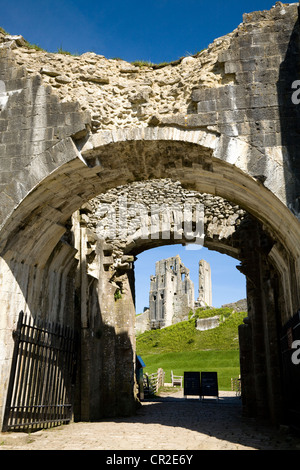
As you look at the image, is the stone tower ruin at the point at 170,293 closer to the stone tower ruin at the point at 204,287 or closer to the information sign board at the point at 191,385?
the stone tower ruin at the point at 204,287

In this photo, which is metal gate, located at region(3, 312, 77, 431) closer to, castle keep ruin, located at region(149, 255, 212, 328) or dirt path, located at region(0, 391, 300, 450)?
dirt path, located at region(0, 391, 300, 450)

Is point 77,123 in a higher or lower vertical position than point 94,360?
higher

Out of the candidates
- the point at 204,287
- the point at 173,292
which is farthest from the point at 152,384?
the point at 173,292

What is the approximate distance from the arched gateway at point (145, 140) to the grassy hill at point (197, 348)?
565 inches

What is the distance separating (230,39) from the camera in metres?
6.28

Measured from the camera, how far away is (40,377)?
681 cm

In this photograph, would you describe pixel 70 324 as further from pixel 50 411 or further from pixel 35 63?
pixel 35 63

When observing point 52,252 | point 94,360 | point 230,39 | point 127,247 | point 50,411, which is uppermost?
point 230,39

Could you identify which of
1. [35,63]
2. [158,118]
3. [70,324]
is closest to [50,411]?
[70,324]

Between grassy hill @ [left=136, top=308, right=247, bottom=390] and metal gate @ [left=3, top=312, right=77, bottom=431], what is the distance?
12.8 metres

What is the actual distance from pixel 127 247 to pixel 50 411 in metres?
5.30

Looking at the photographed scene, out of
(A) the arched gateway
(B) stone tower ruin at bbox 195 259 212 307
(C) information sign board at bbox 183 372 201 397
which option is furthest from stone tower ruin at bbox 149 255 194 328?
(A) the arched gateway

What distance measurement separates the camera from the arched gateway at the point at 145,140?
579cm

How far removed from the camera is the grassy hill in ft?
77.8
